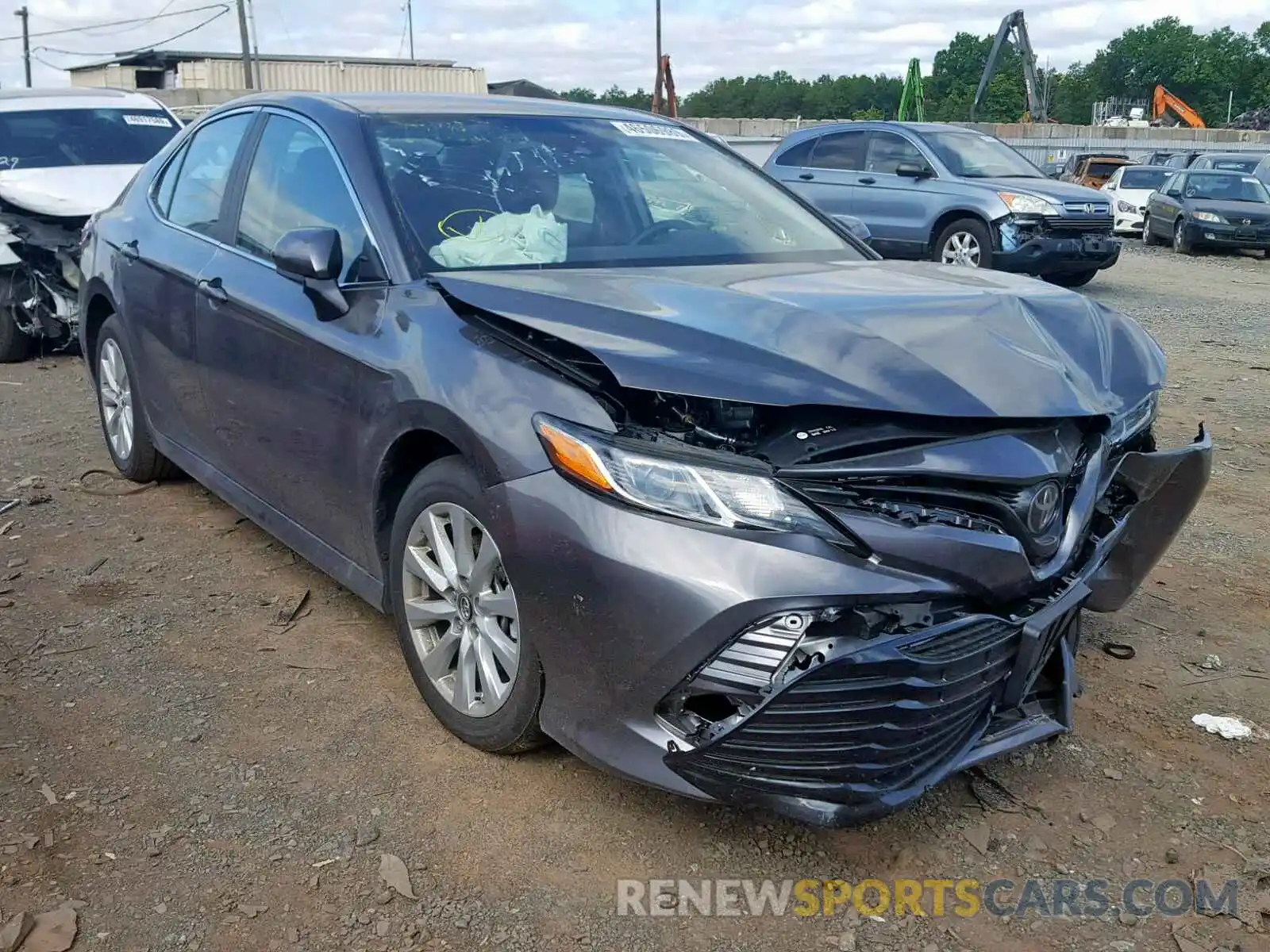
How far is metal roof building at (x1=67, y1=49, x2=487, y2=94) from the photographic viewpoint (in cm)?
4916

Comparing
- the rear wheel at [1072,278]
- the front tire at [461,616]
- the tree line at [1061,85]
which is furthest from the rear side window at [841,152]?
the tree line at [1061,85]

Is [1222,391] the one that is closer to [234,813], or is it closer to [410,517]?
[410,517]

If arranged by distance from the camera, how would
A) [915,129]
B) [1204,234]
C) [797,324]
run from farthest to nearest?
[1204,234] < [915,129] < [797,324]

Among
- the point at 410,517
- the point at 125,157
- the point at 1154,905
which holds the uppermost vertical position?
the point at 125,157

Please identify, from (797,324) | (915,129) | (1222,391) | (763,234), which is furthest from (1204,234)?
(797,324)

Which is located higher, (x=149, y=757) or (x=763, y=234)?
(x=763, y=234)

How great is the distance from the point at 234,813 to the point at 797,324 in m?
1.76

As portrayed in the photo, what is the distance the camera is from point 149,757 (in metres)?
3.09

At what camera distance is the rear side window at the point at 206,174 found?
4305mm

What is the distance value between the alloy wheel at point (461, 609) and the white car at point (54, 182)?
5.44 meters

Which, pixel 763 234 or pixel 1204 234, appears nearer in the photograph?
pixel 763 234

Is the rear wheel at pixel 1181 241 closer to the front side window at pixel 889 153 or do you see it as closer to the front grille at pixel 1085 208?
the front grille at pixel 1085 208

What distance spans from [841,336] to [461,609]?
3.79ft

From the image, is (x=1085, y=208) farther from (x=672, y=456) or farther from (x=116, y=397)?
(x=672, y=456)
